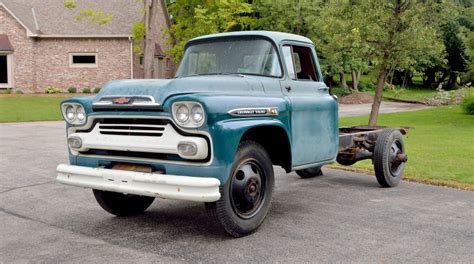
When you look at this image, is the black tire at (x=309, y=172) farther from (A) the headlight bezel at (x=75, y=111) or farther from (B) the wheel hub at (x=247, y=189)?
(A) the headlight bezel at (x=75, y=111)

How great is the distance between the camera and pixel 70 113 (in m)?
5.90

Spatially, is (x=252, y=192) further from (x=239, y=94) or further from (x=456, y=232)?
(x=456, y=232)

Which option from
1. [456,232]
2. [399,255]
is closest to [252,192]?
[399,255]

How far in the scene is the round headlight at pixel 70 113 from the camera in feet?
19.3

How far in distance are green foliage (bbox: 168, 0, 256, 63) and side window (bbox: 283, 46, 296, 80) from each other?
832 inches

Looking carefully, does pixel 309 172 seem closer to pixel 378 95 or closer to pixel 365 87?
pixel 378 95

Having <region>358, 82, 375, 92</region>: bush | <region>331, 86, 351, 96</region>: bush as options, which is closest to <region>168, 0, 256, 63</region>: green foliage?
<region>331, 86, 351, 96</region>: bush

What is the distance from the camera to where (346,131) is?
905 cm

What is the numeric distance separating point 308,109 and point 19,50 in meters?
31.2

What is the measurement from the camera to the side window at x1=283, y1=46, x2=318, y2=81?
22.3 feet

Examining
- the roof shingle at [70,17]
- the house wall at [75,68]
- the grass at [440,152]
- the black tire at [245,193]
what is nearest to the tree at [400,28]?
the grass at [440,152]

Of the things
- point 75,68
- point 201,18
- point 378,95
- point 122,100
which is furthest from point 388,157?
point 75,68

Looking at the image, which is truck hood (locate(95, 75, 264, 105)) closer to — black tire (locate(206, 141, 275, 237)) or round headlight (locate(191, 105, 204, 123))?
round headlight (locate(191, 105, 204, 123))

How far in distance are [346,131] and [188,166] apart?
180 inches
